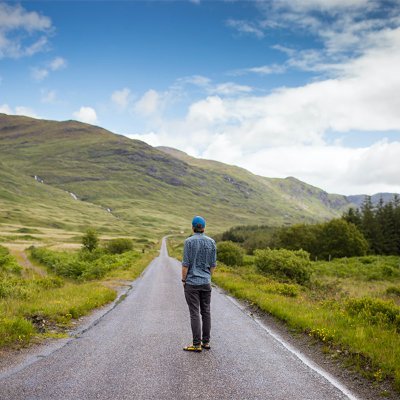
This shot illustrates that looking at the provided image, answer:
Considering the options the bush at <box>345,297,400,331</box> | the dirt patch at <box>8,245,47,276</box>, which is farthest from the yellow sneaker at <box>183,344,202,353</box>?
the dirt patch at <box>8,245,47,276</box>

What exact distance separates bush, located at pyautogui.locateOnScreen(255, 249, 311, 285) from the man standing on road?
20.7 m

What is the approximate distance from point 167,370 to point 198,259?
300 centimetres

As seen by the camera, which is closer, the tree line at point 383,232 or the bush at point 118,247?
the bush at point 118,247

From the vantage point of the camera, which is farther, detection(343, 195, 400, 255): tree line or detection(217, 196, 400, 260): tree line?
detection(343, 195, 400, 255): tree line

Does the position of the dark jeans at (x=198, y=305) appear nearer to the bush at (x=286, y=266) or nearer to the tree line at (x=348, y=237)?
the bush at (x=286, y=266)

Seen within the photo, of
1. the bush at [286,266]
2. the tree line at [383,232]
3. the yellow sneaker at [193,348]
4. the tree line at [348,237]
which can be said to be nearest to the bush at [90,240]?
the tree line at [348,237]

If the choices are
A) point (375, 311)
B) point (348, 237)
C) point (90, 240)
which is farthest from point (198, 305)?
point (348, 237)

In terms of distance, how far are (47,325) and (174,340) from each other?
4544mm

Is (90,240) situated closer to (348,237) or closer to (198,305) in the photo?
(348,237)

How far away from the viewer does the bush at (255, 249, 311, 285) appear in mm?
30641

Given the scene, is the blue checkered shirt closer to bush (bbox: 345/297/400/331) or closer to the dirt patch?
bush (bbox: 345/297/400/331)

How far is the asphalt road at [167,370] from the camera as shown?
270 inches

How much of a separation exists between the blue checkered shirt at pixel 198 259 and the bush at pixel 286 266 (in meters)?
20.8

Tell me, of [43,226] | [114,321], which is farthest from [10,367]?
[43,226]
